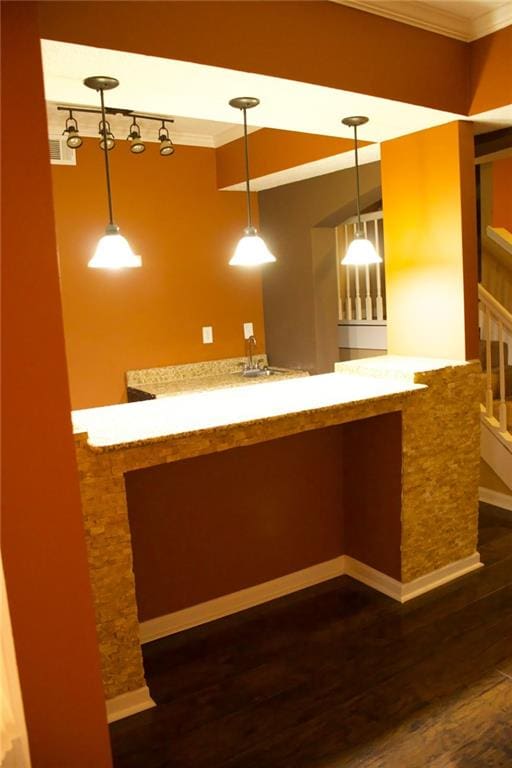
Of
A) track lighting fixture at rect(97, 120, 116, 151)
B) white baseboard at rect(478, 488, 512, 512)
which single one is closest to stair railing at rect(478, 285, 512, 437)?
white baseboard at rect(478, 488, 512, 512)

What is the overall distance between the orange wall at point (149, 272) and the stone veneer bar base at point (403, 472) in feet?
6.17

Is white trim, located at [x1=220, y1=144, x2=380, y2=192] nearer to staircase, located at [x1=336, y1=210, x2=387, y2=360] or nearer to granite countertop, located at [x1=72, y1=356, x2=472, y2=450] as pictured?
staircase, located at [x1=336, y1=210, x2=387, y2=360]

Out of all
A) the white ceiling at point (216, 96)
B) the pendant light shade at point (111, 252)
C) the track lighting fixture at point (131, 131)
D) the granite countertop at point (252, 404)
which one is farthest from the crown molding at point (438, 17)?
the track lighting fixture at point (131, 131)

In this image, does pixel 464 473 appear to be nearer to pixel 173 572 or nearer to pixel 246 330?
pixel 173 572

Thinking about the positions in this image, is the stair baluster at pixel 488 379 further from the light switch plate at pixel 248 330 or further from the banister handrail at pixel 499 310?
the light switch plate at pixel 248 330

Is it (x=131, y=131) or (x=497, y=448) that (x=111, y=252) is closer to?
(x=131, y=131)

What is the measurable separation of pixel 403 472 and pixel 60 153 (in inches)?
120

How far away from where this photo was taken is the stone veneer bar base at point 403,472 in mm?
2133

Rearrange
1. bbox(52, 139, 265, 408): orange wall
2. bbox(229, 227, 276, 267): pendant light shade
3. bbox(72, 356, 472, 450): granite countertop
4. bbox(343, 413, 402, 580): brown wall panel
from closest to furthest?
bbox(72, 356, 472, 450): granite countertop < bbox(229, 227, 276, 267): pendant light shade < bbox(343, 413, 402, 580): brown wall panel < bbox(52, 139, 265, 408): orange wall

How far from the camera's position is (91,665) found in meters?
1.81

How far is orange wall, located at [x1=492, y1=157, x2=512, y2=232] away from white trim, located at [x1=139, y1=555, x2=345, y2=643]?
4013 mm

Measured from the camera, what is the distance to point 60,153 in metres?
4.13

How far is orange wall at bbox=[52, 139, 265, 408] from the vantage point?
14.0 feet

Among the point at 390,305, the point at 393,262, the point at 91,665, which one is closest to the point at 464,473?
the point at 390,305
